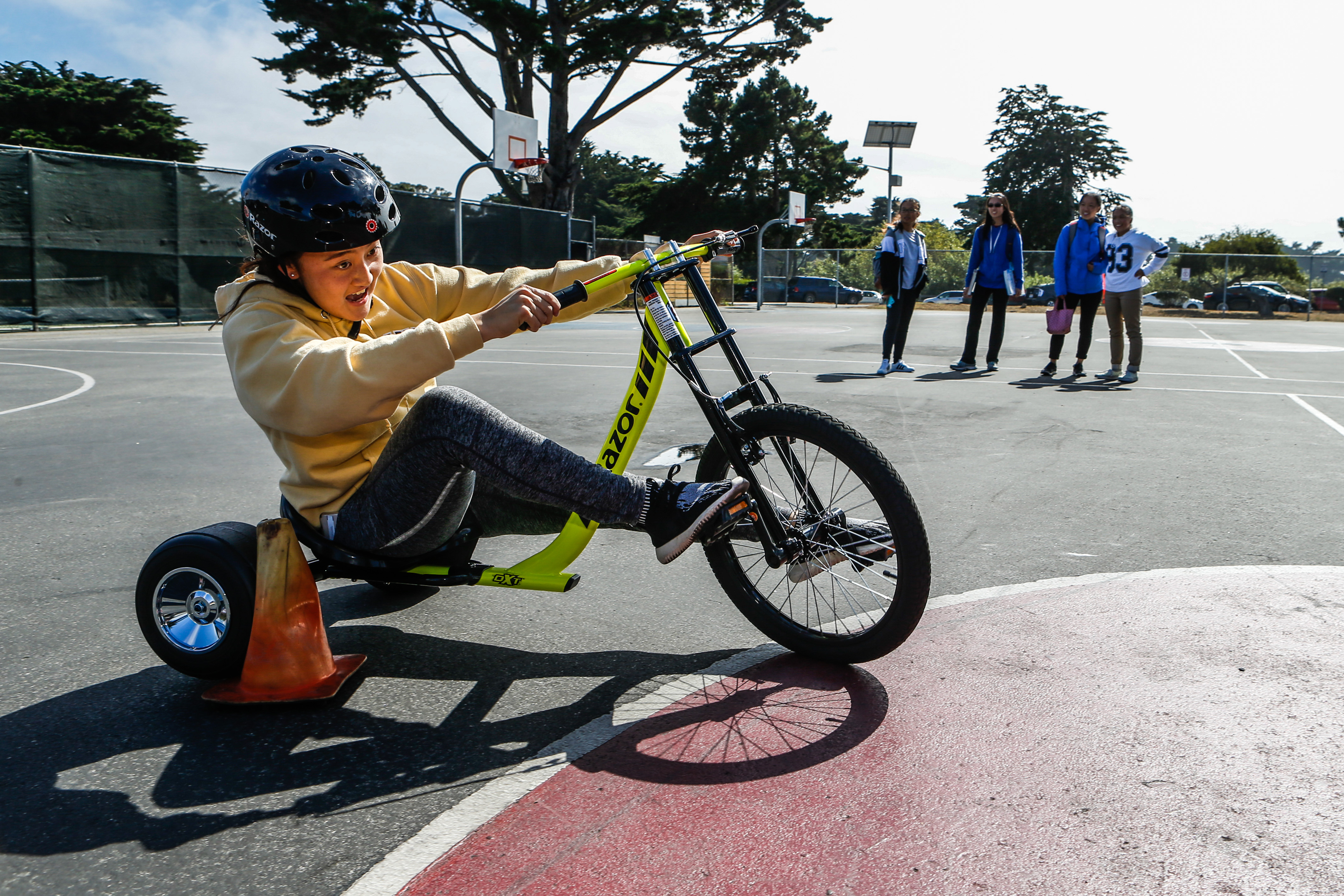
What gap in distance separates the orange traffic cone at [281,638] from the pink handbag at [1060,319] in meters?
10.2

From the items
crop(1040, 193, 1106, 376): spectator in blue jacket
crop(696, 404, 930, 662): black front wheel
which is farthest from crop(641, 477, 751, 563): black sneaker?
crop(1040, 193, 1106, 376): spectator in blue jacket

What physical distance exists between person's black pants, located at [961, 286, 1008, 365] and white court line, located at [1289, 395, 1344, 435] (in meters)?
3.27

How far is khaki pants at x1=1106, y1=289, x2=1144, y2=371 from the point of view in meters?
10.9


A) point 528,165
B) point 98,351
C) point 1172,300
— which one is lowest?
point 98,351

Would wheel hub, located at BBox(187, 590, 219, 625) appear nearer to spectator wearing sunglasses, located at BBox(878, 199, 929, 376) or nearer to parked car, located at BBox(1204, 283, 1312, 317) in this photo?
spectator wearing sunglasses, located at BBox(878, 199, 929, 376)

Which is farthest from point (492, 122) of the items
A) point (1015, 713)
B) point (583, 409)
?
point (1015, 713)

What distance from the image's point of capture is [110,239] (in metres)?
17.7

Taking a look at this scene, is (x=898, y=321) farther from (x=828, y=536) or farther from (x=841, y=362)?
(x=828, y=536)

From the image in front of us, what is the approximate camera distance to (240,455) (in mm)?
6324

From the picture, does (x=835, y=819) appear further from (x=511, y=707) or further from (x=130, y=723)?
(x=130, y=723)

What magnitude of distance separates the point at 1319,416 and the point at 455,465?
8050 millimetres

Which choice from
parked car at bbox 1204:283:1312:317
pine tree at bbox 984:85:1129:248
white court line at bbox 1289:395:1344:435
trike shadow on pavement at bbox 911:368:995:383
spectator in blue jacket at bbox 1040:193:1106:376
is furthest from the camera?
pine tree at bbox 984:85:1129:248

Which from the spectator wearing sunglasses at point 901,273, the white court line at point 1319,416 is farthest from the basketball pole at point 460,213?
the white court line at point 1319,416

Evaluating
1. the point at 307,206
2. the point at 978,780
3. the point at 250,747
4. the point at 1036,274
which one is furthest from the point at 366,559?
the point at 1036,274
